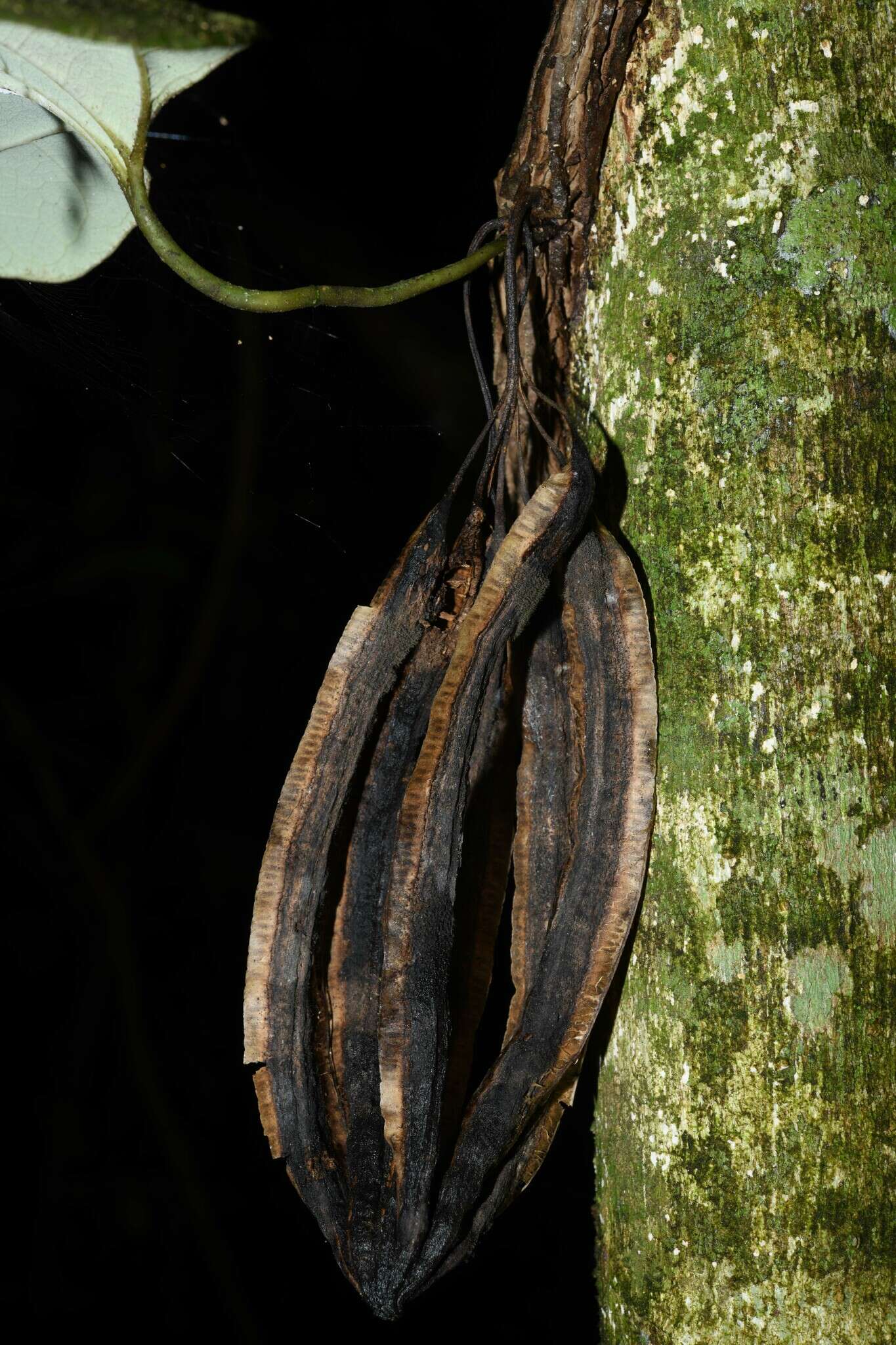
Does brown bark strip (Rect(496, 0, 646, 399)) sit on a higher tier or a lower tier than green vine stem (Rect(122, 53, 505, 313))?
higher

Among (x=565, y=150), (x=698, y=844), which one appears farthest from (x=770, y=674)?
(x=565, y=150)

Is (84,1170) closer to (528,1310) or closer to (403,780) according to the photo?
(528,1310)

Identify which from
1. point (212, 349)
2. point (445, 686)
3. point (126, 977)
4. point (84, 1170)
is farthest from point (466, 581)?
point (84, 1170)

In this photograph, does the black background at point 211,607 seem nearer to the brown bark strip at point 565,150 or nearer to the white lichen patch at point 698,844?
the brown bark strip at point 565,150

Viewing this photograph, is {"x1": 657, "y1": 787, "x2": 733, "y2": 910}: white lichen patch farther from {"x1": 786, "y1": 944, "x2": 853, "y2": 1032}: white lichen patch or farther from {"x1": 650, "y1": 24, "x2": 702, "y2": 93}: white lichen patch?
{"x1": 650, "y1": 24, "x2": 702, "y2": 93}: white lichen patch

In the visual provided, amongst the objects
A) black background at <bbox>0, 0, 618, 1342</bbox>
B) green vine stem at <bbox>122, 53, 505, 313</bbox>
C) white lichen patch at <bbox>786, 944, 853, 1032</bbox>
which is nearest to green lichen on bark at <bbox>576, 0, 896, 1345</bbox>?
white lichen patch at <bbox>786, 944, 853, 1032</bbox>

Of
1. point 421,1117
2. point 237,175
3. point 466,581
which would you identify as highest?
point 237,175
